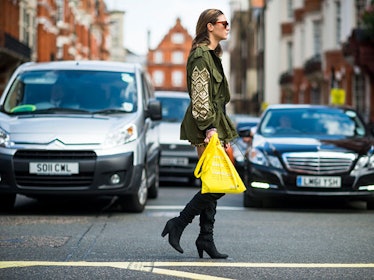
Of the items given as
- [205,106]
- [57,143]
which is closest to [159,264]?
[205,106]

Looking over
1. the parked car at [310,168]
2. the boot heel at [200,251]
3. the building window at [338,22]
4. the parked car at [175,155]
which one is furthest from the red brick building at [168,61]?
the boot heel at [200,251]

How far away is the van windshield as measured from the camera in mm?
11867

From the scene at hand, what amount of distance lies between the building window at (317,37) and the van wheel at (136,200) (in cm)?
4018

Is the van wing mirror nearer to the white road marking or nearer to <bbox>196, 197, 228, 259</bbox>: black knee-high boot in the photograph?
the white road marking

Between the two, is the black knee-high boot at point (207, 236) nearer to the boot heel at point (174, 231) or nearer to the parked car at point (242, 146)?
the boot heel at point (174, 231)

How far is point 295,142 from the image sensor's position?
12.4m

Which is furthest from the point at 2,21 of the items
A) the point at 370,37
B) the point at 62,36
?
the point at 62,36

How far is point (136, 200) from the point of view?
11492mm

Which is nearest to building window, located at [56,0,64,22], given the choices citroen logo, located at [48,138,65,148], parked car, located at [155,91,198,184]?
parked car, located at [155,91,198,184]

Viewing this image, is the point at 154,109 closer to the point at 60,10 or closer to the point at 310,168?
the point at 310,168

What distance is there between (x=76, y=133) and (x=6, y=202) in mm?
1412

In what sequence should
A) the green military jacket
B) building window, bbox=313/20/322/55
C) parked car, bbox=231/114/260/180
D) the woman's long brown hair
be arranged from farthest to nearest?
building window, bbox=313/20/322/55
parked car, bbox=231/114/260/180
the woman's long brown hair
the green military jacket

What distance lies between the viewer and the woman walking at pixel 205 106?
23.8 feet

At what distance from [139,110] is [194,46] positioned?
4464mm
